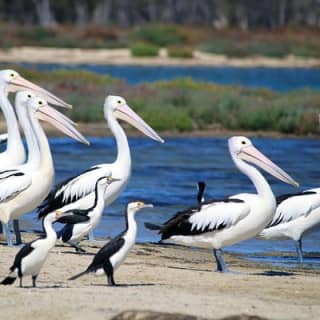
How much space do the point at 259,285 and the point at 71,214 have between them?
182 cm

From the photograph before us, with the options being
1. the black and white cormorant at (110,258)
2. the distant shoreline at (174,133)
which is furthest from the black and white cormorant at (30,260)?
the distant shoreline at (174,133)

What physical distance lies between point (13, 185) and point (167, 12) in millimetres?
90380

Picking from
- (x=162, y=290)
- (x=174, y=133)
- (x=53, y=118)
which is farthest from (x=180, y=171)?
(x=162, y=290)

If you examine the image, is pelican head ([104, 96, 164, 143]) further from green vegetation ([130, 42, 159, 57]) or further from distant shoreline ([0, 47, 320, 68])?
green vegetation ([130, 42, 159, 57])

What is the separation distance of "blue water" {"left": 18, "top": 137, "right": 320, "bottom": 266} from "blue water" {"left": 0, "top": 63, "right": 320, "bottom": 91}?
71.6ft

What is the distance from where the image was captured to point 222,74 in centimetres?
5869

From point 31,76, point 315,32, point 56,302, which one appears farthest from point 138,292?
point 315,32

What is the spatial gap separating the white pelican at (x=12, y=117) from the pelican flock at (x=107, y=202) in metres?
0.01

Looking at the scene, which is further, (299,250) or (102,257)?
(299,250)

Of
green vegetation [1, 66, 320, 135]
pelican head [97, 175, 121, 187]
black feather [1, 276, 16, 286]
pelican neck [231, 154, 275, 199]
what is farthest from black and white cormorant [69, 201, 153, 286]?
green vegetation [1, 66, 320, 135]

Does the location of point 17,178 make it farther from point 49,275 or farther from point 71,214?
point 49,275

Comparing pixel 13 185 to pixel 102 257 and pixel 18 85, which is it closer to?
pixel 102 257

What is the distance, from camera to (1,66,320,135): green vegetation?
2727cm

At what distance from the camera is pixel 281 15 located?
95250mm
